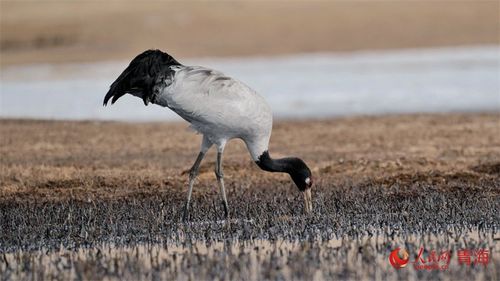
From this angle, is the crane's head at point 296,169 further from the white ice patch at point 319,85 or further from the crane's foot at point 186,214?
the white ice patch at point 319,85

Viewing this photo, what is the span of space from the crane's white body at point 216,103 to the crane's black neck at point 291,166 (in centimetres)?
22

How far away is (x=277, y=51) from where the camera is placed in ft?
118

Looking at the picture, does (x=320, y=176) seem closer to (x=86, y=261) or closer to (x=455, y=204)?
(x=455, y=204)

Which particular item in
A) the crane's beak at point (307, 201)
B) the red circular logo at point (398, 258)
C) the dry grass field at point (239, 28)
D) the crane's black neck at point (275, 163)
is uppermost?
the dry grass field at point (239, 28)

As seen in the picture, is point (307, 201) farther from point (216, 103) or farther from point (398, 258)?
point (398, 258)

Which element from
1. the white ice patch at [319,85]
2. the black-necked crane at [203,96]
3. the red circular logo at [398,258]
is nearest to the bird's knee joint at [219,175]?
the black-necked crane at [203,96]

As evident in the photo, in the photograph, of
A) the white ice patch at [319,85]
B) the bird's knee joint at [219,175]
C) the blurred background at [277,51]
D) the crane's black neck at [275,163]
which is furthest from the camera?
the blurred background at [277,51]

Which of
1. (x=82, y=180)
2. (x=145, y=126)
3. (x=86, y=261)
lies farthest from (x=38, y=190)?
(x=145, y=126)

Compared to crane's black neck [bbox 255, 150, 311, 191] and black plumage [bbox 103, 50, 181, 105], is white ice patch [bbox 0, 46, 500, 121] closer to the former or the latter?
crane's black neck [bbox 255, 150, 311, 191]

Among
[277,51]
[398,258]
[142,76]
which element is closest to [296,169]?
[142,76]

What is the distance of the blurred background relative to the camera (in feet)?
68.4

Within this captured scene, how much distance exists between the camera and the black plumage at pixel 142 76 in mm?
9156

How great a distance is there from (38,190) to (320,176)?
10.9ft

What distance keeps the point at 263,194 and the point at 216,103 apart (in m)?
1.55
